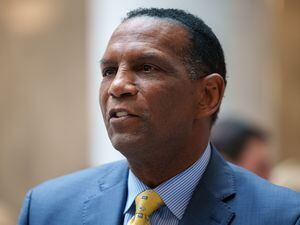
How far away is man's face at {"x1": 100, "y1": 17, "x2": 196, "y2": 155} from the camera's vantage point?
9.90 ft

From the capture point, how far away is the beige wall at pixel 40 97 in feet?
21.5

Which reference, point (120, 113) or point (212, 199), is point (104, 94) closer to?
point (120, 113)

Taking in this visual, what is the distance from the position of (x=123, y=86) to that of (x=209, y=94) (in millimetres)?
483

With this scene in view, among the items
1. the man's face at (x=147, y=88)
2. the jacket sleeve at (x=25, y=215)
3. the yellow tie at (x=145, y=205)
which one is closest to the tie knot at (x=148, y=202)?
the yellow tie at (x=145, y=205)

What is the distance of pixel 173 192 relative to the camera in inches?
123

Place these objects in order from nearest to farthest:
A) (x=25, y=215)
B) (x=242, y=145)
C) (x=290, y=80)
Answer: (x=25, y=215)
(x=242, y=145)
(x=290, y=80)

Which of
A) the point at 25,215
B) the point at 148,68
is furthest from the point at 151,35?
the point at 25,215

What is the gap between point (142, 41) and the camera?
310 cm

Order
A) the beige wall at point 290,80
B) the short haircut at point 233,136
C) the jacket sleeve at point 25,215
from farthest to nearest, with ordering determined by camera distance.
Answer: the beige wall at point 290,80
the short haircut at point 233,136
the jacket sleeve at point 25,215

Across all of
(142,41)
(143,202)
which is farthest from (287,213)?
(142,41)

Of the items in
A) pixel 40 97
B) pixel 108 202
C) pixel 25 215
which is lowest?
pixel 40 97

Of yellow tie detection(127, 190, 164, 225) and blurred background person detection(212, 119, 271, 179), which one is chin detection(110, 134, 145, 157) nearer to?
yellow tie detection(127, 190, 164, 225)

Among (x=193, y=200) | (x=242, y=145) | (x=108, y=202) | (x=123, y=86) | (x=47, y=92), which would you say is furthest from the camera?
(x=47, y=92)

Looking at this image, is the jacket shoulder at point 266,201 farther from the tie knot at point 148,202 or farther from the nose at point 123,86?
the nose at point 123,86
